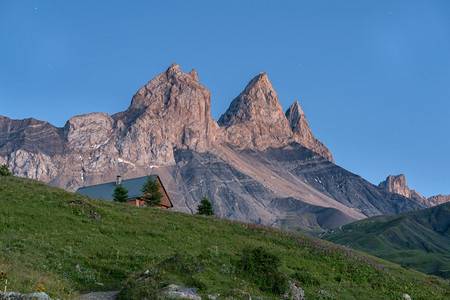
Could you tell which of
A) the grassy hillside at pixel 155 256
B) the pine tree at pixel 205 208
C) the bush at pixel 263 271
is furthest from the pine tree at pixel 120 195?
the bush at pixel 263 271

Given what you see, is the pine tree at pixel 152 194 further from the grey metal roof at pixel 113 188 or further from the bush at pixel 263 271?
the bush at pixel 263 271

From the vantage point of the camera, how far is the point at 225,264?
84.1 ft

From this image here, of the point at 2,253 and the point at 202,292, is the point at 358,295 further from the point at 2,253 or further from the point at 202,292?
the point at 2,253

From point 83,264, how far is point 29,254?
3218mm

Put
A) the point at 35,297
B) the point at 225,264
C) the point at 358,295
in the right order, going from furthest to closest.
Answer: the point at 358,295, the point at 225,264, the point at 35,297

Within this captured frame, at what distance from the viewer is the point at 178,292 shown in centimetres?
1823

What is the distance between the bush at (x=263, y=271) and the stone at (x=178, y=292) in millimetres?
6163

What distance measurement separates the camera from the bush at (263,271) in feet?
77.8

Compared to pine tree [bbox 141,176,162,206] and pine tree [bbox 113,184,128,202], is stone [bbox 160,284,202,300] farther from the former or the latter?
pine tree [bbox 141,176,162,206]

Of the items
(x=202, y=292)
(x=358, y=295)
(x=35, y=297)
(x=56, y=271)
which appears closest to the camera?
(x=35, y=297)

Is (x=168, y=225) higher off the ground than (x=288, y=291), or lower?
higher

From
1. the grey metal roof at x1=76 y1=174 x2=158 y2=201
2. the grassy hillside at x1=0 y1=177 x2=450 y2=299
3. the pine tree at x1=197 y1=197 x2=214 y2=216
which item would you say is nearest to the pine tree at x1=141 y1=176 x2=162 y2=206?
the grey metal roof at x1=76 y1=174 x2=158 y2=201

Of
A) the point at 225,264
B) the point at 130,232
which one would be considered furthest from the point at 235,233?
the point at 225,264

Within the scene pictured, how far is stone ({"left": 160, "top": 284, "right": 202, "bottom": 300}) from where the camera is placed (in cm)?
1788
